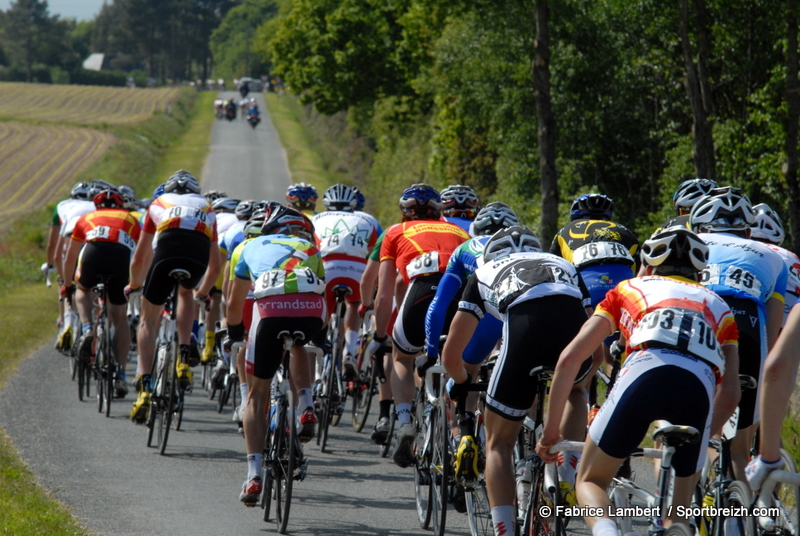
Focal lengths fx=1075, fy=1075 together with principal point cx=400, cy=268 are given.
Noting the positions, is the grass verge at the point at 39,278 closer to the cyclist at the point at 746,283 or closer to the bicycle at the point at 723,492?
the bicycle at the point at 723,492

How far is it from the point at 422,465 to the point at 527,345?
6.38 feet

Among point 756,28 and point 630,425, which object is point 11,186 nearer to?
point 756,28

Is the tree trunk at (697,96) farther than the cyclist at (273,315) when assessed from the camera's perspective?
Yes

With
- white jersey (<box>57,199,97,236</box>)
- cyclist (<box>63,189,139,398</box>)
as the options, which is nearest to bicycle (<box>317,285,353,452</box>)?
cyclist (<box>63,189,139,398</box>)

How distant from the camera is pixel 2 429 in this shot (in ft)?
34.7

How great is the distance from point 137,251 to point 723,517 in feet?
22.0

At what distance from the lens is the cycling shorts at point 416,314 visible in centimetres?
838

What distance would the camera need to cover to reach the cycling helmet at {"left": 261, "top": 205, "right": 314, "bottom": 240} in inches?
311

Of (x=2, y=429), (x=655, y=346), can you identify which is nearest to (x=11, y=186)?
(x=2, y=429)

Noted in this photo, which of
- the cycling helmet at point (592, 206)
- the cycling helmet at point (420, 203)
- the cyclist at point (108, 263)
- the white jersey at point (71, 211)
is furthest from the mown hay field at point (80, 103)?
the cycling helmet at point (592, 206)

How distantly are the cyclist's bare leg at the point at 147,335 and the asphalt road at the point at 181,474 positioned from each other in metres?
0.79

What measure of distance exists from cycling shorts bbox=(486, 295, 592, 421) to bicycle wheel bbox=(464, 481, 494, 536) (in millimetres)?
912

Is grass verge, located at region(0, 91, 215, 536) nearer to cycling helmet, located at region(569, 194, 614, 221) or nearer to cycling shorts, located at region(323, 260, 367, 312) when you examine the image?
cycling shorts, located at region(323, 260, 367, 312)

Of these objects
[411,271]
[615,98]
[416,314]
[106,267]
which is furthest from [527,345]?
[615,98]
